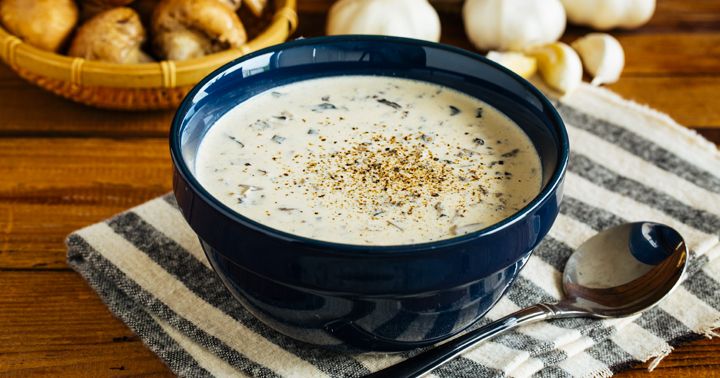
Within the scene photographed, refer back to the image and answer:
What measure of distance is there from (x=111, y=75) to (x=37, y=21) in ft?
0.63

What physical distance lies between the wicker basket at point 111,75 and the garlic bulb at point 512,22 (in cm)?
46

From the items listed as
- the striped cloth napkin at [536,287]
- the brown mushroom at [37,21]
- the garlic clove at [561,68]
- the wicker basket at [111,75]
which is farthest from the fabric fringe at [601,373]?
the brown mushroom at [37,21]

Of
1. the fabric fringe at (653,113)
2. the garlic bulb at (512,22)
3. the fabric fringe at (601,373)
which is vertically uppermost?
the garlic bulb at (512,22)

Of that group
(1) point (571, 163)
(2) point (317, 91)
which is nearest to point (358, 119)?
(2) point (317, 91)

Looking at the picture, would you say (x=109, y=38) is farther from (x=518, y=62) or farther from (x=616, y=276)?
(x=616, y=276)

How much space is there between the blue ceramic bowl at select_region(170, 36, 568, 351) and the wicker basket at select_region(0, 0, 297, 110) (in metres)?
0.36

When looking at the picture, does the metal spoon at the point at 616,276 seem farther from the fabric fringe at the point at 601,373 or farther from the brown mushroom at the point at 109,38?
the brown mushroom at the point at 109,38

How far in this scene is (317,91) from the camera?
1185mm

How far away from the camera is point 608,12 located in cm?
187

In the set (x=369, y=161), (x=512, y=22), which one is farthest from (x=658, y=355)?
(x=512, y=22)

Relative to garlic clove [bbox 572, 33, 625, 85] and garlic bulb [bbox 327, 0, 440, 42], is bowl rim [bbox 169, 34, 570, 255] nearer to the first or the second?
garlic bulb [bbox 327, 0, 440, 42]

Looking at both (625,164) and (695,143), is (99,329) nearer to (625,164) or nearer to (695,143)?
(625,164)

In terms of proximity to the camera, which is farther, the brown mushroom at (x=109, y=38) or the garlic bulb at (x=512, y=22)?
the garlic bulb at (x=512, y=22)

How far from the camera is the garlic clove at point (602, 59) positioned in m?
1.69
